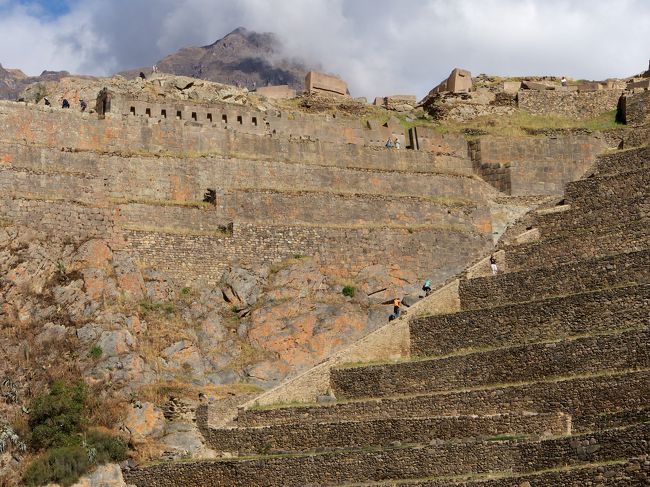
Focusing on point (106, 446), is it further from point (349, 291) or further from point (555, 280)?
point (555, 280)

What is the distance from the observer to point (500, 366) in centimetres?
3719

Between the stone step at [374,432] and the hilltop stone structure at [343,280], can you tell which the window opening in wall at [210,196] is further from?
the stone step at [374,432]

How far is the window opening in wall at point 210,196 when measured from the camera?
4621 centimetres

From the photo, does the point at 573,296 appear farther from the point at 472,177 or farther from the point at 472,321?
the point at 472,177

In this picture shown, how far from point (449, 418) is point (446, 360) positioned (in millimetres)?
3179

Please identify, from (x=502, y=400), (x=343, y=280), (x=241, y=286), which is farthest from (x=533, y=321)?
(x=241, y=286)

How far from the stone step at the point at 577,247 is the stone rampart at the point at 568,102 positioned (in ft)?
52.9

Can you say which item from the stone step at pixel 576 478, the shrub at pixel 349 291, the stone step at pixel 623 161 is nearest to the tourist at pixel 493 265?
the shrub at pixel 349 291

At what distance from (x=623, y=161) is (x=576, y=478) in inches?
689

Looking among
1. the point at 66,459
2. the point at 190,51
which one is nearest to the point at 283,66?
the point at 190,51

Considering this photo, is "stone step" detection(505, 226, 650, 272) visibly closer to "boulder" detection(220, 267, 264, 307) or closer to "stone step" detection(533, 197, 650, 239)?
"stone step" detection(533, 197, 650, 239)

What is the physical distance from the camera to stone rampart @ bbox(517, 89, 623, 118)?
191 feet

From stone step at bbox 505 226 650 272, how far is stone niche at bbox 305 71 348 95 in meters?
18.4

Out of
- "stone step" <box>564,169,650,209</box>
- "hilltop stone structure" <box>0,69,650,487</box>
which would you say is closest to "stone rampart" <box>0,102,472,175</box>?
"hilltop stone structure" <box>0,69,650,487</box>
